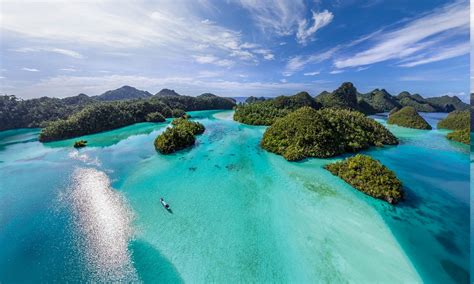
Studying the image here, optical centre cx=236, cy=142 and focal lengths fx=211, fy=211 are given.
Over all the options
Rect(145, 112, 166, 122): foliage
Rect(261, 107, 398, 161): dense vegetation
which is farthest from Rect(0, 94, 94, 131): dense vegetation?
Rect(261, 107, 398, 161): dense vegetation

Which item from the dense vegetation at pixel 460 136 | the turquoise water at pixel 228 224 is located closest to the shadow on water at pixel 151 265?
the turquoise water at pixel 228 224

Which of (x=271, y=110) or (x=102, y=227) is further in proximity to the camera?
(x=271, y=110)

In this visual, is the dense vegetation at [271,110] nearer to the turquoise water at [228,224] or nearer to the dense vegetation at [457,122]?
the turquoise water at [228,224]

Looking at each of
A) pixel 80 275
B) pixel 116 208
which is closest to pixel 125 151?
pixel 116 208

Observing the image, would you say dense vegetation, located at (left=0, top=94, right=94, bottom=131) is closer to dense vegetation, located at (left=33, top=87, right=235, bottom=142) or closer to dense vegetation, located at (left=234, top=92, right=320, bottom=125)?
dense vegetation, located at (left=33, top=87, right=235, bottom=142)

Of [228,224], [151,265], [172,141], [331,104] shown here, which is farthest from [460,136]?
[151,265]

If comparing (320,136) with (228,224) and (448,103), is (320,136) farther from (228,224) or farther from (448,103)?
(448,103)
